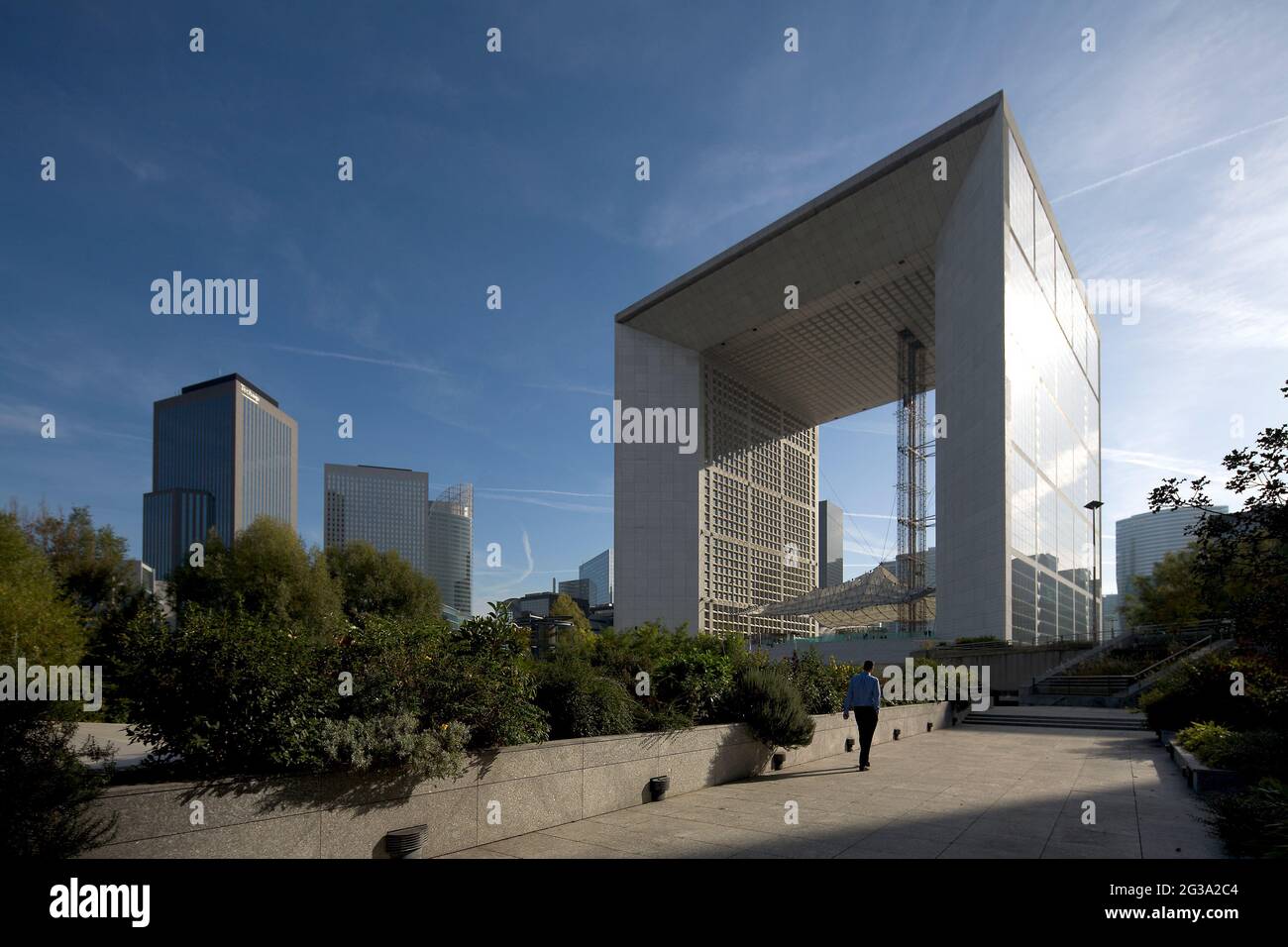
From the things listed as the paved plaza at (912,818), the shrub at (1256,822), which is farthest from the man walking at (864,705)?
the shrub at (1256,822)

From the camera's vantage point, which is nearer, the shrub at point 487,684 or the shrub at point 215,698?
the shrub at point 215,698

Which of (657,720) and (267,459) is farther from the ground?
(267,459)

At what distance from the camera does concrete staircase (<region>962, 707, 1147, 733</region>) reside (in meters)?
21.8

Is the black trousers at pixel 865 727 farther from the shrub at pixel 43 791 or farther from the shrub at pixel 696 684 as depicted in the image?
the shrub at pixel 43 791

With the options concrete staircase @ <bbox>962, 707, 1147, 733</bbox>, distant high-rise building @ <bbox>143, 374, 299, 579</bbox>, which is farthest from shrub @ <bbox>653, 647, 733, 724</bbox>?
distant high-rise building @ <bbox>143, 374, 299, 579</bbox>

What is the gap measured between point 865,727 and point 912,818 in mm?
4166

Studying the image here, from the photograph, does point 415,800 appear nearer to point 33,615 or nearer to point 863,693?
point 863,693

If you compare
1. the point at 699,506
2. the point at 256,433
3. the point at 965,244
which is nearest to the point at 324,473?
the point at 256,433

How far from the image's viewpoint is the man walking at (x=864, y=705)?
42.0ft

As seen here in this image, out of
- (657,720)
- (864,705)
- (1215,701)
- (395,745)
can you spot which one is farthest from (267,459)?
(395,745)

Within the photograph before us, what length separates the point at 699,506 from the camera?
246 feet

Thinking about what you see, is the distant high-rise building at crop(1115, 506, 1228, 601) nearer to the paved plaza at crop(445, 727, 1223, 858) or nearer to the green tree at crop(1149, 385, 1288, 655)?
the paved plaza at crop(445, 727, 1223, 858)

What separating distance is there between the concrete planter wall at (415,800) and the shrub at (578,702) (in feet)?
0.93

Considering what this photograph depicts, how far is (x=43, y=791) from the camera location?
15.1 ft
